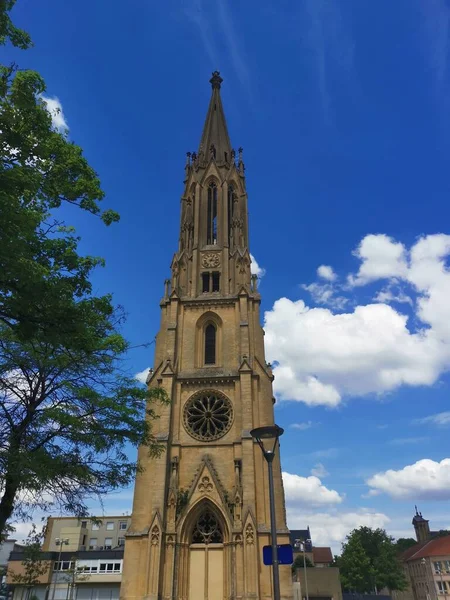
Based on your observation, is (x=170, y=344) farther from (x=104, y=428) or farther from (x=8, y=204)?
(x=8, y=204)

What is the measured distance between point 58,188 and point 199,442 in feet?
78.9

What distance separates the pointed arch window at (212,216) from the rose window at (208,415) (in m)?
15.2

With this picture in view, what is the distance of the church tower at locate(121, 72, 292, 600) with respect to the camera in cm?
2641

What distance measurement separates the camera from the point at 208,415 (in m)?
31.6

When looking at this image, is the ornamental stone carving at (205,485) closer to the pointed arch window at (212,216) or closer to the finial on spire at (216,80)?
the pointed arch window at (212,216)

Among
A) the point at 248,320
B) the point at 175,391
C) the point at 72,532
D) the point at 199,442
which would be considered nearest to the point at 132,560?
the point at 199,442

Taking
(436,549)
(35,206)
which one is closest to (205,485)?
(35,206)

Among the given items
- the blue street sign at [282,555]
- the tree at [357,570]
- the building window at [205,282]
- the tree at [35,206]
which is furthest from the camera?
the tree at [357,570]

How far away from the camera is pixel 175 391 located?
106ft

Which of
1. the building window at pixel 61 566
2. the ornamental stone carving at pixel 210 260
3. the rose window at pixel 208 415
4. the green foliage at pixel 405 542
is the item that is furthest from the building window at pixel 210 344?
the green foliage at pixel 405 542

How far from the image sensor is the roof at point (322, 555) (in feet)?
317

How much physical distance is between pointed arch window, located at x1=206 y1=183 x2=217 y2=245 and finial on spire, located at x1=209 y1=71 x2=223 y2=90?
65.6 feet

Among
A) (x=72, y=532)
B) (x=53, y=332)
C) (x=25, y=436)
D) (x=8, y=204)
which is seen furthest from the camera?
(x=72, y=532)

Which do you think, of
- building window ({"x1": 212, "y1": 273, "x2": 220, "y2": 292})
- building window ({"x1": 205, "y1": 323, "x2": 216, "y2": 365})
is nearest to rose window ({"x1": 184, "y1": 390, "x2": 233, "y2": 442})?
building window ({"x1": 205, "y1": 323, "x2": 216, "y2": 365})
